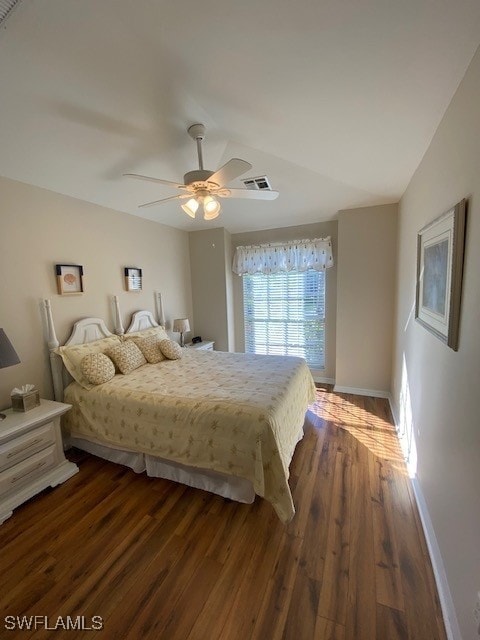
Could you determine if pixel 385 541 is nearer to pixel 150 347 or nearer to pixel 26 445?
pixel 26 445

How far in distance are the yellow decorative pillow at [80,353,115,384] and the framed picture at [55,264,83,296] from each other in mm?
682

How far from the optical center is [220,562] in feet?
4.80

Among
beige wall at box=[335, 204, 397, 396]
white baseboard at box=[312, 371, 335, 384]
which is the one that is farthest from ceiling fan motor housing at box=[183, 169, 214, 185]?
white baseboard at box=[312, 371, 335, 384]

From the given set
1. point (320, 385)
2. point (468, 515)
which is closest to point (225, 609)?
point (468, 515)

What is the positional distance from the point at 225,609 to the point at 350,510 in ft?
3.20

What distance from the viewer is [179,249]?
4133 millimetres

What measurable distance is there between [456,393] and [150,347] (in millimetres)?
2720

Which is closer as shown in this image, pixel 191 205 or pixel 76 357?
pixel 191 205

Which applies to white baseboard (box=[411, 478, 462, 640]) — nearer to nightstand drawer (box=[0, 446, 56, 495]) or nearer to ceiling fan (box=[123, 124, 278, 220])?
ceiling fan (box=[123, 124, 278, 220])

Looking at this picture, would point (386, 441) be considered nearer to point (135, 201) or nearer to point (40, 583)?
point (40, 583)

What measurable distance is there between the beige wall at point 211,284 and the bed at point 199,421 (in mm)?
1604

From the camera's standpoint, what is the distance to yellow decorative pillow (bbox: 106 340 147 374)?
2.60 m

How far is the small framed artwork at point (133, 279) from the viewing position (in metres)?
3.21

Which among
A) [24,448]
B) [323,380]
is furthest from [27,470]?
[323,380]
